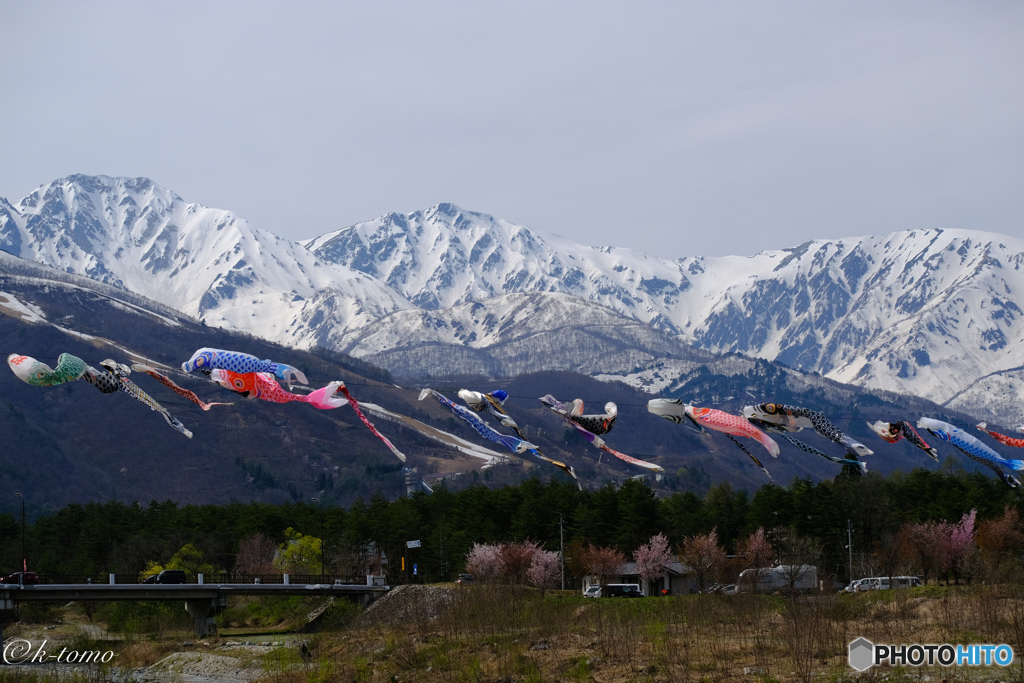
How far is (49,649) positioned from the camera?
7294 cm

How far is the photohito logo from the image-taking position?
40281 millimetres

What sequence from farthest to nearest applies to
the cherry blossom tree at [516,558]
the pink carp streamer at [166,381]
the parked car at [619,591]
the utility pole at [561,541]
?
1. the utility pole at [561,541]
2. the cherry blossom tree at [516,558]
3. the parked car at [619,591]
4. the pink carp streamer at [166,381]

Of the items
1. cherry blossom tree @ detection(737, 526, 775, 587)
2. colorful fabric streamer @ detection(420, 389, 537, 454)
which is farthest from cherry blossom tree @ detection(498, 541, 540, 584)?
colorful fabric streamer @ detection(420, 389, 537, 454)

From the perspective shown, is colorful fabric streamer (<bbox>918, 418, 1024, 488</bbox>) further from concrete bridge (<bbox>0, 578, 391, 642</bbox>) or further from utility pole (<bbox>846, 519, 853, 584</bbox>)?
concrete bridge (<bbox>0, 578, 391, 642</bbox>)

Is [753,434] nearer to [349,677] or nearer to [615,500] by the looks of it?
[349,677]

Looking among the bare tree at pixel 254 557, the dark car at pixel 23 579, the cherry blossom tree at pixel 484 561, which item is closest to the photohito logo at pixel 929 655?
the cherry blossom tree at pixel 484 561

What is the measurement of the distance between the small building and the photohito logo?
50.2 m

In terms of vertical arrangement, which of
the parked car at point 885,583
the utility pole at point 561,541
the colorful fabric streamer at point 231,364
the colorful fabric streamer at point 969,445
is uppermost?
the colorful fabric streamer at point 231,364

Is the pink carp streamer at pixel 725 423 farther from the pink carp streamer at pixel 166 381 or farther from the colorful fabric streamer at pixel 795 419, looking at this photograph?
the pink carp streamer at pixel 166 381

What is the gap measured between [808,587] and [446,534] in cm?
3254

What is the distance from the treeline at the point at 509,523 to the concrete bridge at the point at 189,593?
9.79m

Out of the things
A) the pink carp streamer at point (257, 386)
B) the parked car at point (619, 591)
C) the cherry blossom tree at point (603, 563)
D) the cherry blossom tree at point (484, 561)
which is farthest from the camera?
the cherry blossom tree at point (603, 563)

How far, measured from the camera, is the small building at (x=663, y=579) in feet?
310

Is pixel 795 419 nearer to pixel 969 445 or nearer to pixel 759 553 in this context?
pixel 969 445
